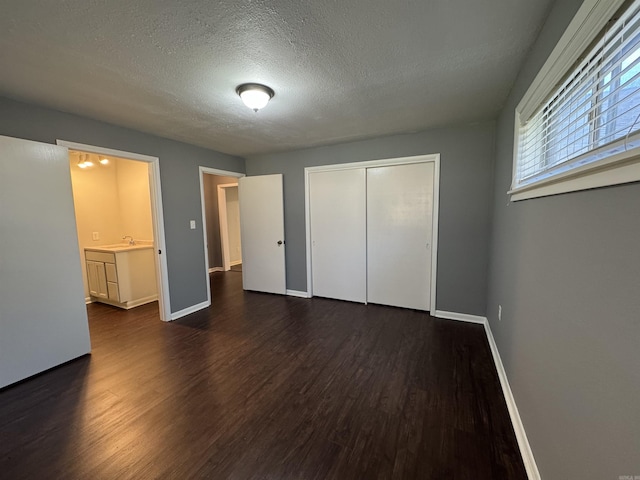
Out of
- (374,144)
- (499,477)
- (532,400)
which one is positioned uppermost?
(374,144)

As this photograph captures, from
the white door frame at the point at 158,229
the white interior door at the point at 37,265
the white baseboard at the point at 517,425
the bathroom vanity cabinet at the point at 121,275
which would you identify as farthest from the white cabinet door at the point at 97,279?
the white baseboard at the point at 517,425

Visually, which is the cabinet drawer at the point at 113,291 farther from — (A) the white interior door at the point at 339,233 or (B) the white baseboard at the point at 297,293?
(A) the white interior door at the point at 339,233

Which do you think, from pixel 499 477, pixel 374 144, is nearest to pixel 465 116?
pixel 374 144

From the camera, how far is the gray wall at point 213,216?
6148 mm

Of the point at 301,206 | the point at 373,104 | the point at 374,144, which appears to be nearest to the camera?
the point at 373,104

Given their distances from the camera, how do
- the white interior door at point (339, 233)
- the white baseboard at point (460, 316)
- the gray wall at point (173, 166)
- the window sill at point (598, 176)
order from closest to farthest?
the window sill at point (598, 176)
the gray wall at point (173, 166)
the white baseboard at point (460, 316)
the white interior door at point (339, 233)

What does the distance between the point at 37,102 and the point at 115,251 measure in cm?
205

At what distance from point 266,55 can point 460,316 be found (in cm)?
335

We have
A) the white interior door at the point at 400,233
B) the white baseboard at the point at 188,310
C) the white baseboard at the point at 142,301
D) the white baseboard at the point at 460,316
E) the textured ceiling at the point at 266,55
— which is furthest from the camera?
the white baseboard at the point at 142,301

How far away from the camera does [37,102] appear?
220 centimetres

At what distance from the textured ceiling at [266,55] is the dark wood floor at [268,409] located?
7.65ft

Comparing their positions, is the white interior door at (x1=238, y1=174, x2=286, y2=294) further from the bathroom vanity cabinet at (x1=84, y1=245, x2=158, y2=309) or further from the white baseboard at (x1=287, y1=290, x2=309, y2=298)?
the bathroom vanity cabinet at (x1=84, y1=245, x2=158, y2=309)

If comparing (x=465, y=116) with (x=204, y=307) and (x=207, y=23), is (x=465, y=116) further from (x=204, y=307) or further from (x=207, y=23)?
(x=204, y=307)

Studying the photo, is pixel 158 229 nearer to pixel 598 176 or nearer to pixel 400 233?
pixel 400 233
